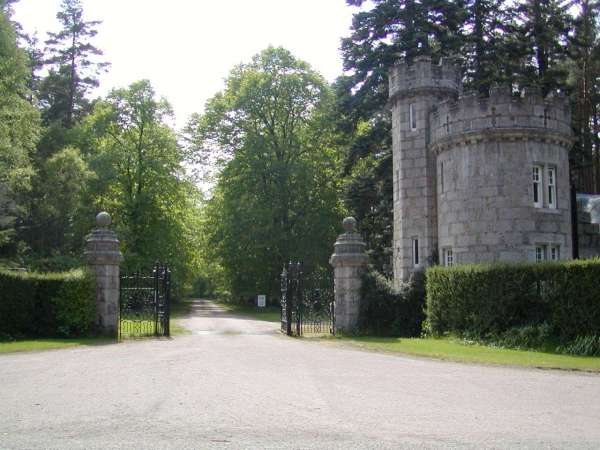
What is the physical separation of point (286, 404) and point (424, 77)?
63.6 ft

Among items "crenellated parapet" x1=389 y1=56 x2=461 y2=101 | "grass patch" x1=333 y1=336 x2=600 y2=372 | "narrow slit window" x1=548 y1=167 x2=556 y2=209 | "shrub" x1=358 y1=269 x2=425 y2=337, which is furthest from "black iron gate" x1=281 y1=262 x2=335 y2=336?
"crenellated parapet" x1=389 y1=56 x2=461 y2=101

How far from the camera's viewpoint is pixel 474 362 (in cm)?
1424

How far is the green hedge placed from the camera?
18.9 metres

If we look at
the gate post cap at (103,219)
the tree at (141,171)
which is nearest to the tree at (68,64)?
the tree at (141,171)

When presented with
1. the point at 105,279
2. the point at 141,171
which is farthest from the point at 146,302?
the point at 141,171

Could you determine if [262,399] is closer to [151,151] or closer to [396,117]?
[396,117]

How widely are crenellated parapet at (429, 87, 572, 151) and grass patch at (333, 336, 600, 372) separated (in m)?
7.53

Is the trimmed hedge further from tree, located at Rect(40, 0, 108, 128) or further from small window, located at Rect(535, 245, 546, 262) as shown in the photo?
tree, located at Rect(40, 0, 108, 128)

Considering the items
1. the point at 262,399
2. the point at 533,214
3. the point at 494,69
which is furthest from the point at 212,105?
the point at 262,399

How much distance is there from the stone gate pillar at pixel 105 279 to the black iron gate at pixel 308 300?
232 inches

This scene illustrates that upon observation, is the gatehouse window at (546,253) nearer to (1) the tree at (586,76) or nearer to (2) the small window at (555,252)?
(2) the small window at (555,252)

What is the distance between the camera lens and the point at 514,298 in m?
17.8

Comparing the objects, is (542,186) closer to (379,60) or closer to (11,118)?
(379,60)

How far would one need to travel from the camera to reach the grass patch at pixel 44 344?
636 inches
